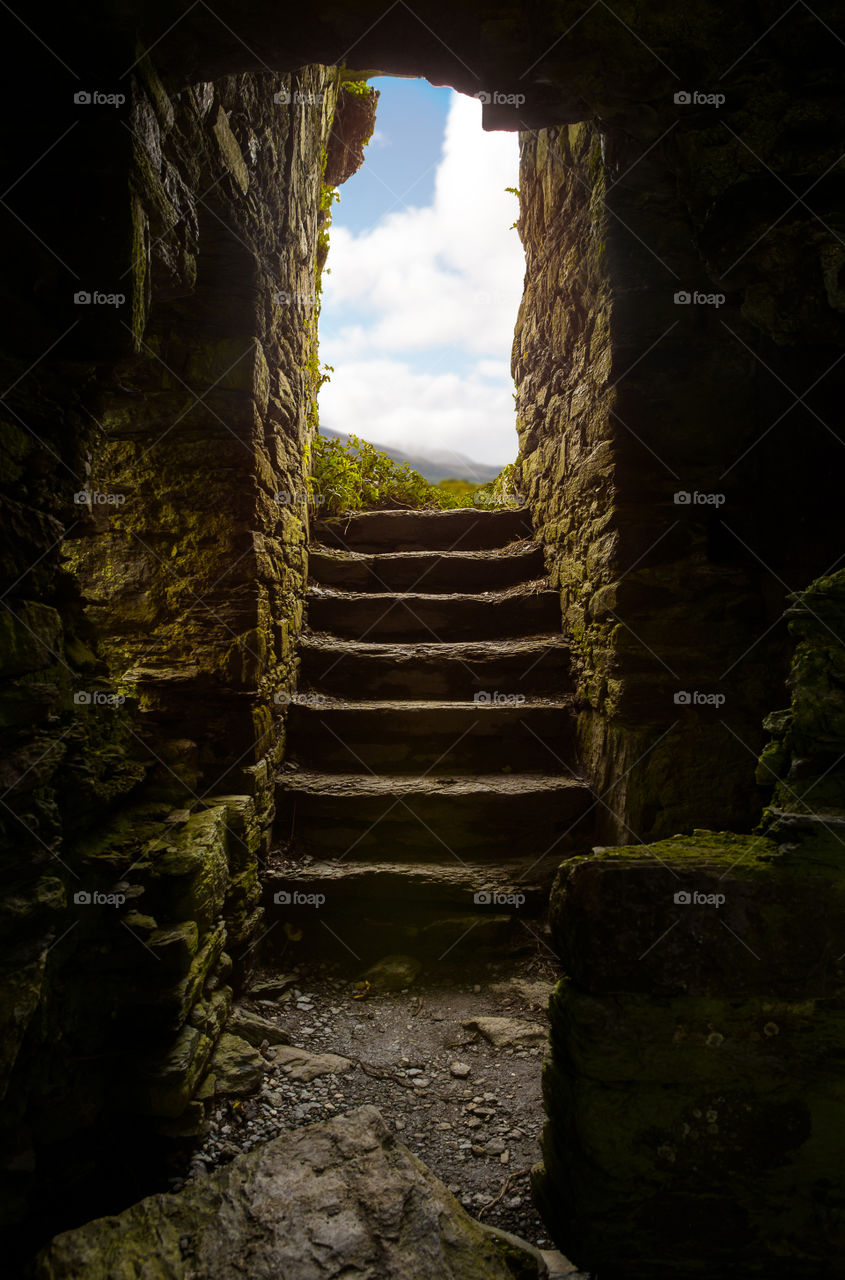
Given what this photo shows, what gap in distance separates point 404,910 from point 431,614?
6.31 ft

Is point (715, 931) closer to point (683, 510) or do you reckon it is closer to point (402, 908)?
point (402, 908)

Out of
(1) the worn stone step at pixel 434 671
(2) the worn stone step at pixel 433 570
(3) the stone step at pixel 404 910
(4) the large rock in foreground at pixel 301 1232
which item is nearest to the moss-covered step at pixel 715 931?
(4) the large rock in foreground at pixel 301 1232

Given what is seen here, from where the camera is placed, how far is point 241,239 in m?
2.98

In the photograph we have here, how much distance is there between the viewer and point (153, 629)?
2977 mm

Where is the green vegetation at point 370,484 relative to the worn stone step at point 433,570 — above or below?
above

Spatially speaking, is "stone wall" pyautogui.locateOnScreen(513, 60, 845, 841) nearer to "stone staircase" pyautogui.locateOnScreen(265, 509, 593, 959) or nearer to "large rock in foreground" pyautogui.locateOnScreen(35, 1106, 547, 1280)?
"stone staircase" pyautogui.locateOnScreen(265, 509, 593, 959)

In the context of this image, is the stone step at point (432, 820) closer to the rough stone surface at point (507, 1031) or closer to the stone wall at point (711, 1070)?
the rough stone surface at point (507, 1031)

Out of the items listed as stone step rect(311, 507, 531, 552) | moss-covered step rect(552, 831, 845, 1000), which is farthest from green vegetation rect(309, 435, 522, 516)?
moss-covered step rect(552, 831, 845, 1000)

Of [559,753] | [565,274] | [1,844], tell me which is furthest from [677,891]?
[565,274]

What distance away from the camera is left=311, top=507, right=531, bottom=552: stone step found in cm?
484

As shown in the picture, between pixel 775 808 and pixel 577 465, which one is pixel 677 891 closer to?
pixel 775 808

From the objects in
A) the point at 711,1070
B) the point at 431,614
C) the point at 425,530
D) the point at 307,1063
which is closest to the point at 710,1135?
the point at 711,1070

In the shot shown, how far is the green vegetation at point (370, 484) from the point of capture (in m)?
4.95

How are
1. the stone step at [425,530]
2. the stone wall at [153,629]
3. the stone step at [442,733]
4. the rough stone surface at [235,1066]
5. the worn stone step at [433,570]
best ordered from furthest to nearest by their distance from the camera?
the stone step at [425,530] → the worn stone step at [433,570] → the stone step at [442,733] → the rough stone surface at [235,1066] → the stone wall at [153,629]
